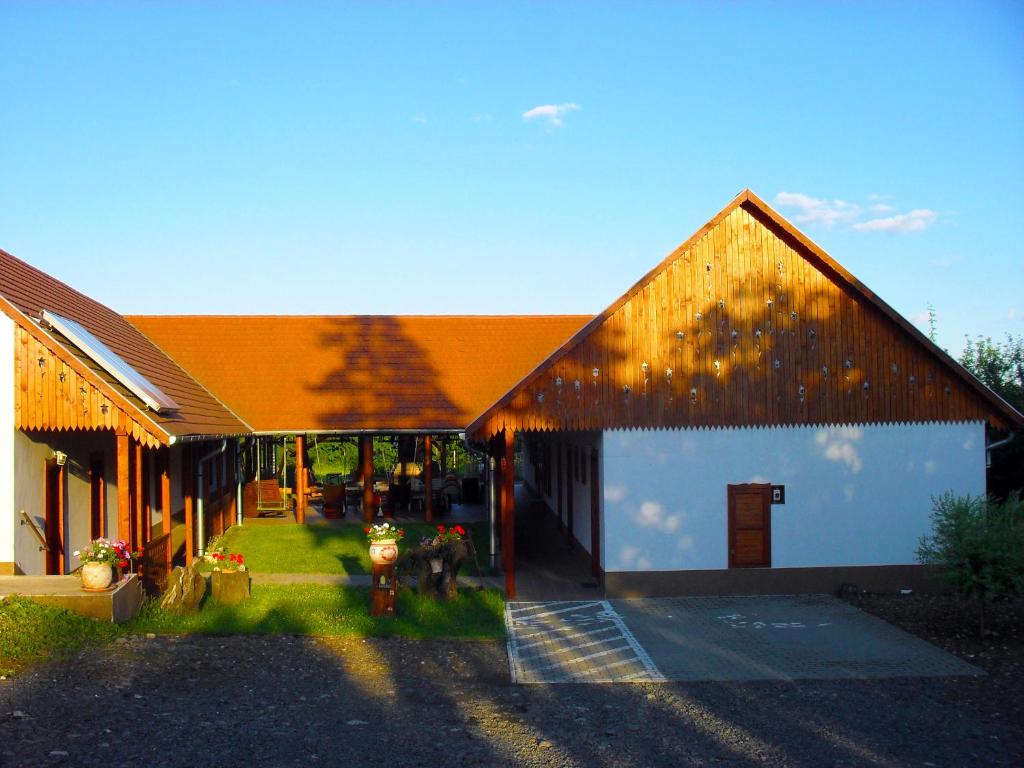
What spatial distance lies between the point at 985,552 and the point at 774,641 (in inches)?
106

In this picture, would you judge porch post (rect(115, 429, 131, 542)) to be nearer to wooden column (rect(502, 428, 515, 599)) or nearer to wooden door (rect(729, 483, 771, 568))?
wooden column (rect(502, 428, 515, 599))

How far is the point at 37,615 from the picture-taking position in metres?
9.95

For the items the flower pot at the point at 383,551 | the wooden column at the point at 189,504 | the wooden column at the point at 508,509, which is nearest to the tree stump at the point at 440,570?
the wooden column at the point at 508,509

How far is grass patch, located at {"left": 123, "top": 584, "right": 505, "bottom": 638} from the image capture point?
1127 cm

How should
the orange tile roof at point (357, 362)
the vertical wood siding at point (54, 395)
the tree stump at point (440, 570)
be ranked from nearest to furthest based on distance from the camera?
the vertical wood siding at point (54, 395) < the tree stump at point (440, 570) < the orange tile roof at point (357, 362)

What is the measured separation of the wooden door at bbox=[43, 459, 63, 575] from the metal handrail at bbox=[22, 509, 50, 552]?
0.60ft

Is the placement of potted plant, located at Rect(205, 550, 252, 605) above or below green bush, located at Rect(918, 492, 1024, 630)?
below

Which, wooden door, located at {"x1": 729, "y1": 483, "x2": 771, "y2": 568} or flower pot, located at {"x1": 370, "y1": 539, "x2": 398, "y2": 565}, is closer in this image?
flower pot, located at {"x1": 370, "y1": 539, "x2": 398, "y2": 565}

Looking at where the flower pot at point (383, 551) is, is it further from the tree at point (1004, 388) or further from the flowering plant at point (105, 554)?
the tree at point (1004, 388)

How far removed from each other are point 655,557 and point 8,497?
8.88 meters

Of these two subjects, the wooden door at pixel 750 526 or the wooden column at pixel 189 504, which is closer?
the wooden door at pixel 750 526

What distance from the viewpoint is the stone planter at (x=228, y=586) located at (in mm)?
12711

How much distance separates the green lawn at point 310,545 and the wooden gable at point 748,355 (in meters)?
4.79

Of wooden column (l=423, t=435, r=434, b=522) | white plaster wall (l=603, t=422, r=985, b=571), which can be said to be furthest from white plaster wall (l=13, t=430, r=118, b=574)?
white plaster wall (l=603, t=422, r=985, b=571)
